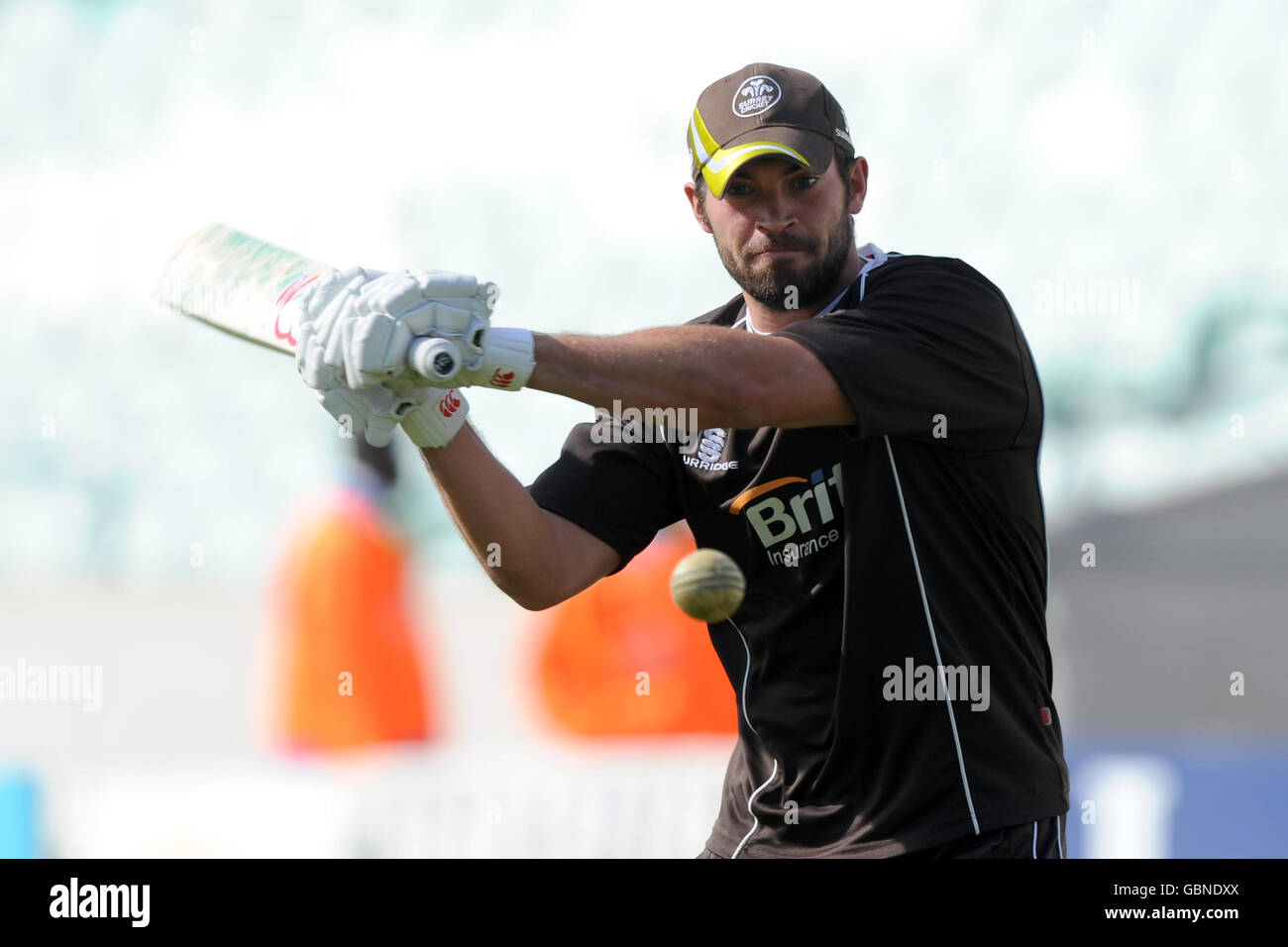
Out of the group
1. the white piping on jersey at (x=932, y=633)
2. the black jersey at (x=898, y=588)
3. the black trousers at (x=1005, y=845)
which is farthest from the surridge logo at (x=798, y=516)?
the black trousers at (x=1005, y=845)

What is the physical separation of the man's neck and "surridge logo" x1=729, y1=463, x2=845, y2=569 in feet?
1.18

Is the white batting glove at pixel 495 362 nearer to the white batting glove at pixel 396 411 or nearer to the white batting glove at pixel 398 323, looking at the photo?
the white batting glove at pixel 398 323

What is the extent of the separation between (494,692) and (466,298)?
20.9ft

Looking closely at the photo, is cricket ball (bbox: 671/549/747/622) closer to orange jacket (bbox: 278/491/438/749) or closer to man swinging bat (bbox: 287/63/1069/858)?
man swinging bat (bbox: 287/63/1069/858)

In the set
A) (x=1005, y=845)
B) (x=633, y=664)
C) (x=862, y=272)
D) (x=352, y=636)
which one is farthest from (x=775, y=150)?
(x=633, y=664)

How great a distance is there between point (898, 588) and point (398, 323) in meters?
1.07

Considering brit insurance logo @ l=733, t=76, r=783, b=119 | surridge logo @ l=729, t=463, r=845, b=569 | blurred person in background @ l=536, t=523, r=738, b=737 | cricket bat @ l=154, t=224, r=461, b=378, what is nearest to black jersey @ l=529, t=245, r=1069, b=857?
surridge logo @ l=729, t=463, r=845, b=569

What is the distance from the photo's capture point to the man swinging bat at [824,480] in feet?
9.20

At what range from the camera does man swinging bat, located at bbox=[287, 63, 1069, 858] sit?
280cm

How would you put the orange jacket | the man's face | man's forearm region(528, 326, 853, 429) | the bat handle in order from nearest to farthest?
the bat handle, man's forearm region(528, 326, 853, 429), the man's face, the orange jacket

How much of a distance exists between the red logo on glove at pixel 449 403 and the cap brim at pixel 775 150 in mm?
725

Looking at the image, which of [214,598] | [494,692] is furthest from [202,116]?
[494,692]

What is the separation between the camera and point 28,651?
32.6ft

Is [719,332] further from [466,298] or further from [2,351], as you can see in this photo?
[2,351]
